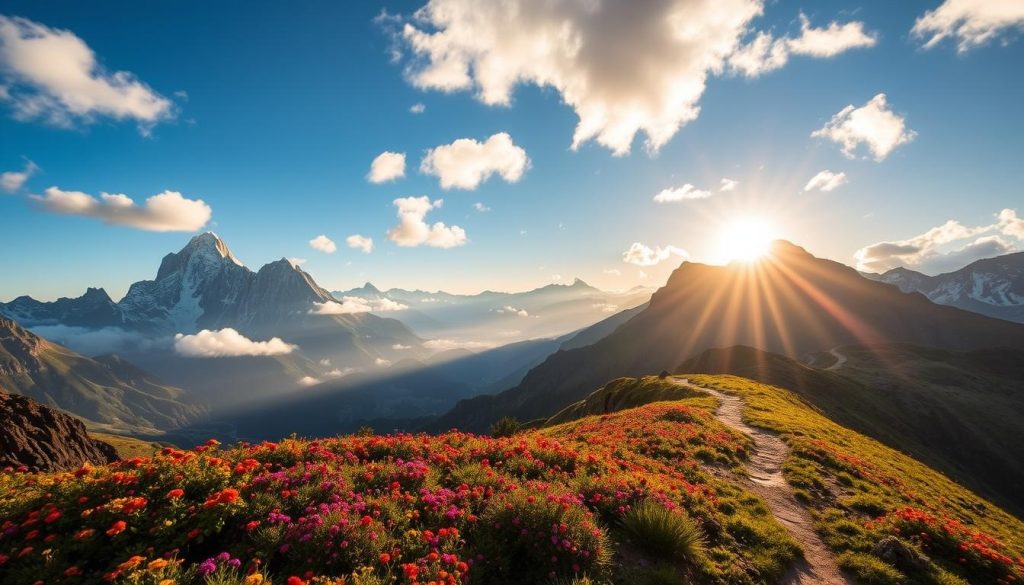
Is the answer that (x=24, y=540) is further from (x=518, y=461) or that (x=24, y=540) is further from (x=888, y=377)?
(x=888, y=377)

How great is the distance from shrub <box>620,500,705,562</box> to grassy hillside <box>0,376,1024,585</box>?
0.04 m

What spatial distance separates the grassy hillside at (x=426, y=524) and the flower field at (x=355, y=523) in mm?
40

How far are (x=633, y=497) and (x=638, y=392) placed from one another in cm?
4665

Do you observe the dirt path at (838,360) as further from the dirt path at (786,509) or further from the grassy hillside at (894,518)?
the dirt path at (786,509)

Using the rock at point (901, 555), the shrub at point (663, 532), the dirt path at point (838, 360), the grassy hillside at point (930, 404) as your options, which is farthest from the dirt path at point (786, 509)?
the dirt path at point (838, 360)

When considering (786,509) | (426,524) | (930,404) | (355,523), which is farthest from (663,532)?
(930,404)

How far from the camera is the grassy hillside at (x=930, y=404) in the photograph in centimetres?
6850

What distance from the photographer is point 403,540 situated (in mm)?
9023

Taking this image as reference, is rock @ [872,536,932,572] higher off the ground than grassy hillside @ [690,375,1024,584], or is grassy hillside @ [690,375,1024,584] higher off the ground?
rock @ [872,536,932,572]

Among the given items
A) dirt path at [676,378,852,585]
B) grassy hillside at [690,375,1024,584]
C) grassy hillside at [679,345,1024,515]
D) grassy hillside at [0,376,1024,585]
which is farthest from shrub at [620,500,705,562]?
grassy hillside at [679,345,1024,515]

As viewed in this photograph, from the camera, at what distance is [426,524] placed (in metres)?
10.2

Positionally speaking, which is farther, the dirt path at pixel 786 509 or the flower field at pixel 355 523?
the dirt path at pixel 786 509

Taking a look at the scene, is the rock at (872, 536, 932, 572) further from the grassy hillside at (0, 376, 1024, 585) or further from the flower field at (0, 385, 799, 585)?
the flower field at (0, 385, 799, 585)

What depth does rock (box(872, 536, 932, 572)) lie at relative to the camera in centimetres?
1255
